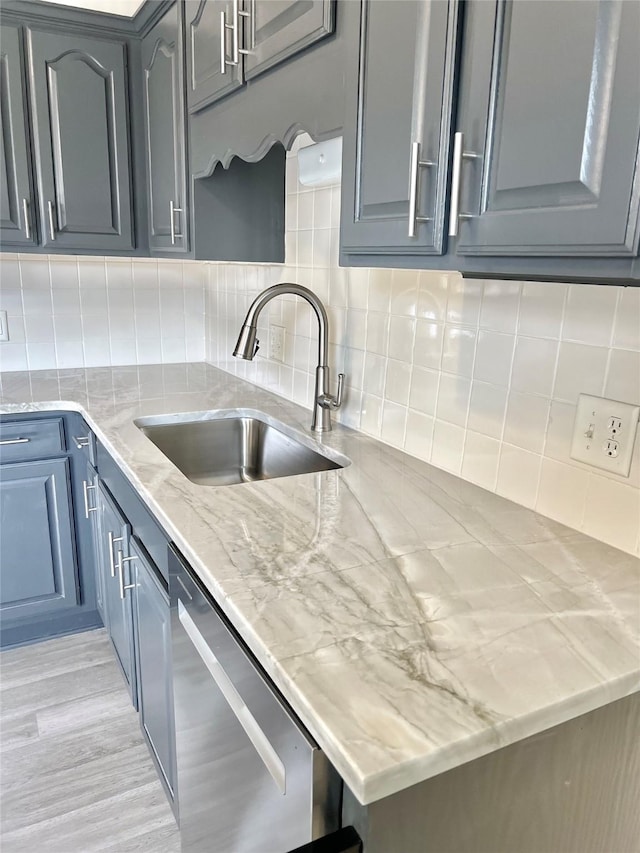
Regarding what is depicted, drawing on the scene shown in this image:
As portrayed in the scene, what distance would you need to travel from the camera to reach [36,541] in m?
2.21

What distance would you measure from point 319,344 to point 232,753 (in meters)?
1.01

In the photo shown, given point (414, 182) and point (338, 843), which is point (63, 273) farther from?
point (338, 843)

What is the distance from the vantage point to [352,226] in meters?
1.14

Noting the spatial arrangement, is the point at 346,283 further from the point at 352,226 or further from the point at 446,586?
the point at 446,586

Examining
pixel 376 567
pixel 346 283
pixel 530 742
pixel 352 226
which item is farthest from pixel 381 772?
pixel 346 283

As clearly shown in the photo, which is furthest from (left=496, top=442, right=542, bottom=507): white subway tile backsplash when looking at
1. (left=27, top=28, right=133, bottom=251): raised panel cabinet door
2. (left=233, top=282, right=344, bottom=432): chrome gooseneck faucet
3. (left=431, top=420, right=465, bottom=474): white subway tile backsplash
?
(left=27, top=28, right=133, bottom=251): raised panel cabinet door

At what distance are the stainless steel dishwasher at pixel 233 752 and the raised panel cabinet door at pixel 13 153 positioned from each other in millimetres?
1603

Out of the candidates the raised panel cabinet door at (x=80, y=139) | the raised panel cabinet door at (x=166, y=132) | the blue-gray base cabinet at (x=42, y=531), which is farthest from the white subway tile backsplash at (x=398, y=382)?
the raised panel cabinet door at (x=80, y=139)

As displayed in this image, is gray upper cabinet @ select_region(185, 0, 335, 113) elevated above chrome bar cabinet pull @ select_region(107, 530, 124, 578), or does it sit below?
above

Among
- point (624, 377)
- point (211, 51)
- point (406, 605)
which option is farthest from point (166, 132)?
point (406, 605)

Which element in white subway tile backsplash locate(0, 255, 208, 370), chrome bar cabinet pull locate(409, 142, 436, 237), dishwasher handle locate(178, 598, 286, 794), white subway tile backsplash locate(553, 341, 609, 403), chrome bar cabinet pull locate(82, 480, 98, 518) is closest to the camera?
dishwasher handle locate(178, 598, 286, 794)

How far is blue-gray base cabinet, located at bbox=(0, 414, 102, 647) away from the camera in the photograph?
6.93 ft

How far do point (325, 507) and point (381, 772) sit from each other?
25.6 inches

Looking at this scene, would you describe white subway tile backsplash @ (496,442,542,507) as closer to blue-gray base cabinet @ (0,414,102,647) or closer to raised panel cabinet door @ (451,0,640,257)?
raised panel cabinet door @ (451,0,640,257)
